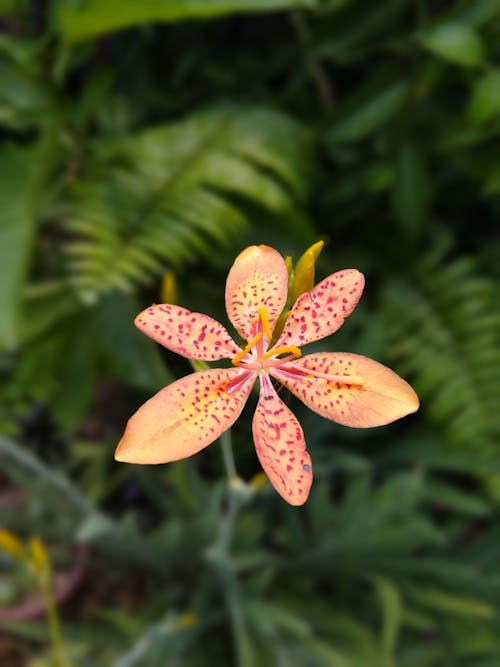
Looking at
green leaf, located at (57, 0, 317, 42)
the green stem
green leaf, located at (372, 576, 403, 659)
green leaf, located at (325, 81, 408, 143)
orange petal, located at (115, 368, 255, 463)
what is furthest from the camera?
green leaf, located at (325, 81, 408, 143)

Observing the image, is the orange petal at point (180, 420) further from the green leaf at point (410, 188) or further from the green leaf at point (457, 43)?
the green leaf at point (410, 188)

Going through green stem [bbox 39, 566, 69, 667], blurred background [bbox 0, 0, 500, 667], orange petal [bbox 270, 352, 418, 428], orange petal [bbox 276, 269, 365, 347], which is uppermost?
blurred background [bbox 0, 0, 500, 667]

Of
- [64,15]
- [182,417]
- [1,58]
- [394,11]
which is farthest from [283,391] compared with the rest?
[1,58]

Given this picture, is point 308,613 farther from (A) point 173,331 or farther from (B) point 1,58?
(B) point 1,58

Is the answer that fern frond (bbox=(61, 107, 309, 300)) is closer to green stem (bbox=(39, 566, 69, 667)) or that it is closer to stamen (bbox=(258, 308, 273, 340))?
green stem (bbox=(39, 566, 69, 667))

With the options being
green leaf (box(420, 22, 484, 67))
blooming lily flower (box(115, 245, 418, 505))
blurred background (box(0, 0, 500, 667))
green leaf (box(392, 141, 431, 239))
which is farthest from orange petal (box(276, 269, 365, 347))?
green leaf (box(392, 141, 431, 239))

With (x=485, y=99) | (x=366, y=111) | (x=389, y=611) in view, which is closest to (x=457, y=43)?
(x=485, y=99)

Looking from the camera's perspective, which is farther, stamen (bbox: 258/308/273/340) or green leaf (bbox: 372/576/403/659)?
green leaf (bbox: 372/576/403/659)
